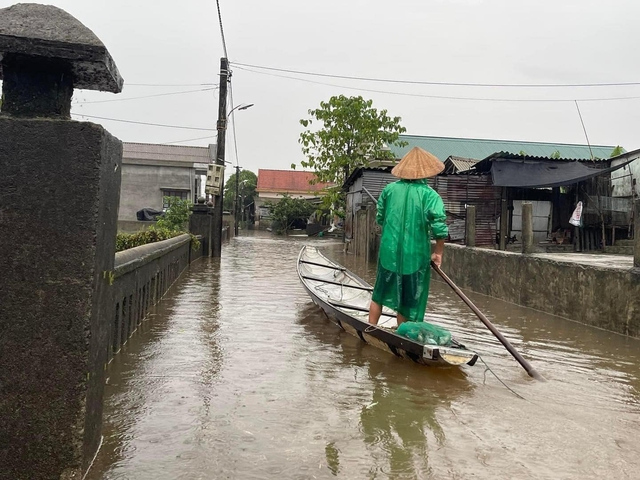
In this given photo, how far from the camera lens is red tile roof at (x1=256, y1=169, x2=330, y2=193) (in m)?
54.6

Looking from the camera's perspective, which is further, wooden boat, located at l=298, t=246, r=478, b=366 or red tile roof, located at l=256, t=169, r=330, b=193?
red tile roof, located at l=256, t=169, r=330, b=193

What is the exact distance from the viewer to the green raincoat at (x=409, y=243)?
5.89 m

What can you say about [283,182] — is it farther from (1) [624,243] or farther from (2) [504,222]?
(1) [624,243]

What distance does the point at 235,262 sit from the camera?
17.2m

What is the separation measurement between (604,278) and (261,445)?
5.77 m

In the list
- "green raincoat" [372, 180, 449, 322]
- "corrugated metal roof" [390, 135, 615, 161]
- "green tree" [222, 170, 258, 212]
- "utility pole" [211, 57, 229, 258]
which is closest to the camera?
"green raincoat" [372, 180, 449, 322]

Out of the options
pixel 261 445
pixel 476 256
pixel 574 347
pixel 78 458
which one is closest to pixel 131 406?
pixel 261 445

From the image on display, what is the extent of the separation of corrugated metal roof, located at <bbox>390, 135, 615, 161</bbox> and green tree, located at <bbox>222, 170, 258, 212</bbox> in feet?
92.1

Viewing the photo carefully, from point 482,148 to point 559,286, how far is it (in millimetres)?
27992

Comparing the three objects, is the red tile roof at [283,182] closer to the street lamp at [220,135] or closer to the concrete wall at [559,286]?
the street lamp at [220,135]

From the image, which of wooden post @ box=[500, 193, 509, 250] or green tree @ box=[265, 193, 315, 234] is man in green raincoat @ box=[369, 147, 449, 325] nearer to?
wooden post @ box=[500, 193, 509, 250]

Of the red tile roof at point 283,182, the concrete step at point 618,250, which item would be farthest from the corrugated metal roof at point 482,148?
the red tile roof at point 283,182

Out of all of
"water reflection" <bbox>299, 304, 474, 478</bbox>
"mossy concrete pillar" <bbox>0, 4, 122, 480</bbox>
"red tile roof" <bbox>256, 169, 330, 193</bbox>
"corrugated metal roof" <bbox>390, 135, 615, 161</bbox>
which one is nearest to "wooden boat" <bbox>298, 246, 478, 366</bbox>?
"water reflection" <bbox>299, 304, 474, 478</bbox>

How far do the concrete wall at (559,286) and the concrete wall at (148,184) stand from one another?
25.9 metres
